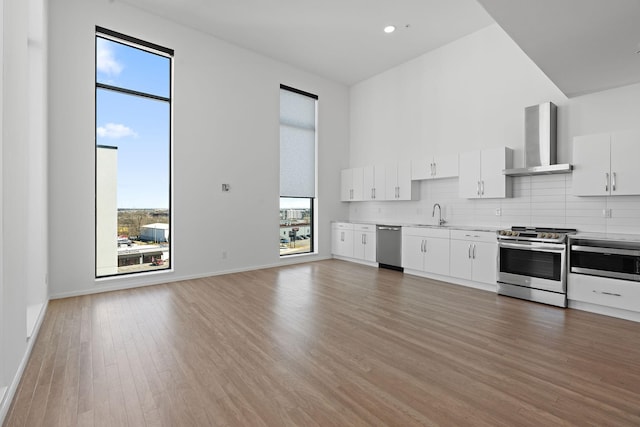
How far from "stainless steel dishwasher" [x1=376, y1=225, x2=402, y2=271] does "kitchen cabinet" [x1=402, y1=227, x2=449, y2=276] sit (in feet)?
0.36

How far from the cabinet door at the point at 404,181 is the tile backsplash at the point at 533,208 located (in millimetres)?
287

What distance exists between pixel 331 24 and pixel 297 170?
2793 mm

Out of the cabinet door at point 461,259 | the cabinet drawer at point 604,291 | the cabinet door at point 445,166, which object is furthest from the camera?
the cabinet door at point 445,166

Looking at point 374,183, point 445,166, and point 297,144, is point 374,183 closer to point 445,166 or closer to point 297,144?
point 445,166

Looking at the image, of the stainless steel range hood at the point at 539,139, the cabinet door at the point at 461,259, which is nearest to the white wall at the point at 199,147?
the cabinet door at the point at 461,259

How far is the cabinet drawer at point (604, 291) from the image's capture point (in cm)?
329

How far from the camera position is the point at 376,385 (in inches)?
83.2

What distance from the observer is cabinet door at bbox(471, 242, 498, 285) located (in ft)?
14.5

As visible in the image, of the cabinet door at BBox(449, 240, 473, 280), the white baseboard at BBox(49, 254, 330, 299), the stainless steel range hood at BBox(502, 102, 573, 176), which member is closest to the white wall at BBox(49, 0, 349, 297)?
the white baseboard at BBox(49, 254, 330, 299)

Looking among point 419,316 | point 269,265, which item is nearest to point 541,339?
point 419,316

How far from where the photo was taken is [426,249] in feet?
17.4

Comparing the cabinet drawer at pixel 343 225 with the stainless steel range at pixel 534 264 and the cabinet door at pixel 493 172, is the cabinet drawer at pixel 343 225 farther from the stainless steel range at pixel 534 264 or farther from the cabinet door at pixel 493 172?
the stainless steel range at pixel 534 264

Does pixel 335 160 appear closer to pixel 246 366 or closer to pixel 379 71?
pixel 379 71

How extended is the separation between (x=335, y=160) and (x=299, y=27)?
2.93 metres
